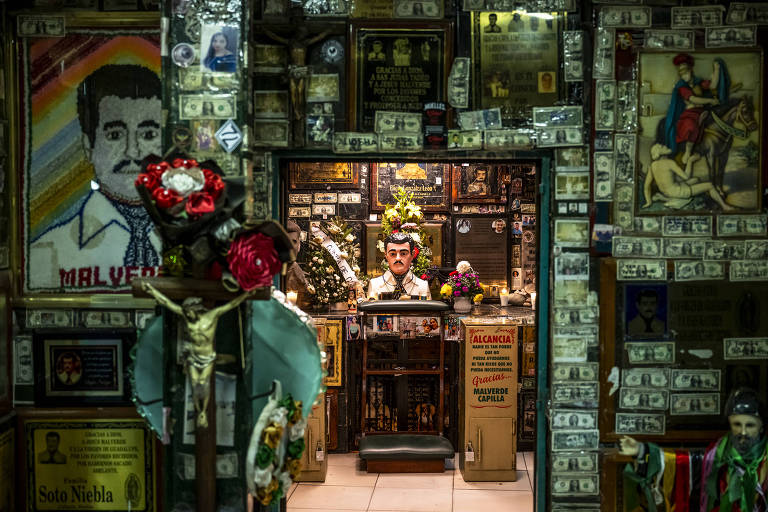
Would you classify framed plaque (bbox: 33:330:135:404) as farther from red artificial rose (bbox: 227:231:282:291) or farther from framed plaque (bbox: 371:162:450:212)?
framed plaque (bbox: 371:162:450:212)

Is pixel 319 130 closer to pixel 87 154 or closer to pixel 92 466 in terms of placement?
pixel 87 154

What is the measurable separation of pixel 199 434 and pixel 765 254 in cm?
355

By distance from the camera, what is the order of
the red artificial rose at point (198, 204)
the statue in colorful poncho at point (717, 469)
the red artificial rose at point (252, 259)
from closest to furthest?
1. the red artificial rose at point (252, 259)
2. the red artificial rose at point (198, 204)
3. the statue in colorful poncho at point (717, 469)

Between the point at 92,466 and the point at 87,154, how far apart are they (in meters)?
2.01

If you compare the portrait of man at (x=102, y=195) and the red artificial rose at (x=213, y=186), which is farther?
the portrait of man at (x=102, y=195)

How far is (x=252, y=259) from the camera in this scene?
11.8ft

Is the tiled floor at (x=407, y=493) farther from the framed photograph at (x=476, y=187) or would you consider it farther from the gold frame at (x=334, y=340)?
the framed photograph at (x=476, y=187)

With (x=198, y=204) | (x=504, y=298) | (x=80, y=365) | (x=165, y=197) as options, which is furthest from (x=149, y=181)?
(x=504, y=298)

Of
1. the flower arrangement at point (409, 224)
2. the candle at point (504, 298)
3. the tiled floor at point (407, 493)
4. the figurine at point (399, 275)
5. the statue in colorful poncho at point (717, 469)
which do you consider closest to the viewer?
the statue in colorful poncho at point (717, 469)

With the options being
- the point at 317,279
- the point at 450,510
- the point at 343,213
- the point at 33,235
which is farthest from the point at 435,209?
the point at 33,235

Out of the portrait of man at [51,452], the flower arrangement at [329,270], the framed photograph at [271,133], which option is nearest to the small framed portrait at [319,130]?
the framed photograph at [271,133]

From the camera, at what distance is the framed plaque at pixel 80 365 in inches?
191

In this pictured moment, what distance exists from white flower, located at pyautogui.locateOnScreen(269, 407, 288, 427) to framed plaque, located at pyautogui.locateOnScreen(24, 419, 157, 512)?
1.44 m

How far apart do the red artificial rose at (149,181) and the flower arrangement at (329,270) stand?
4.03 meters
